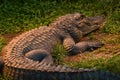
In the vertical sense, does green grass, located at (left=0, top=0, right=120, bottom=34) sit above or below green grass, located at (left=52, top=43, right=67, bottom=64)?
above

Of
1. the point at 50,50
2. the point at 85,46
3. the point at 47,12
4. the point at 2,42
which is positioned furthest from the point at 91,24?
the point at 2,42

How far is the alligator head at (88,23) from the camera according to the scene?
719cm

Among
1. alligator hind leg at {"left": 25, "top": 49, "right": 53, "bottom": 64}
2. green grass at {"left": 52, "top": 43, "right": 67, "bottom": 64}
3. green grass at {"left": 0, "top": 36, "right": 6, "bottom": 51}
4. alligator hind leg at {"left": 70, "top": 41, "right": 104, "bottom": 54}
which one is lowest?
alligator hind leg at {"left": 70, "top": 41, "right": 104, "bottom": 54}

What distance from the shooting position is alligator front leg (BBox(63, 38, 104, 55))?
21.1 feet

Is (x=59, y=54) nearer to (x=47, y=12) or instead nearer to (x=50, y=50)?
(x=50, y=50)

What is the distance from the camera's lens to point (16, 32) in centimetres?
741

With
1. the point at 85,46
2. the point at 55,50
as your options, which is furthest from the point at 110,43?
the point at 55,50

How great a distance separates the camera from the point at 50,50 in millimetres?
6316

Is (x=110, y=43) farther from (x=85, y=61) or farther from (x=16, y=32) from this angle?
(x=16, y=32)

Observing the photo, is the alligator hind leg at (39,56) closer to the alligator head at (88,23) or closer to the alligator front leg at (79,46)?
the alligator front leg at (79,46)

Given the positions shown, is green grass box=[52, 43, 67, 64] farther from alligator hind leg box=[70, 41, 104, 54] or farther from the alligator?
alligator hind leg box=[70, 41, 104, 54]

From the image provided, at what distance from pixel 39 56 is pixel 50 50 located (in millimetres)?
449

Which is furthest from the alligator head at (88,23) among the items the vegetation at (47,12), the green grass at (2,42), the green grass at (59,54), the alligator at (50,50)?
the green grass at (2,42)

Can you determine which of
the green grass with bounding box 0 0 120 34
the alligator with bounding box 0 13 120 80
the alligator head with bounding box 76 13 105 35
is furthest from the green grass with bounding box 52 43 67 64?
the green grass with bounding box 0 0 120 34
